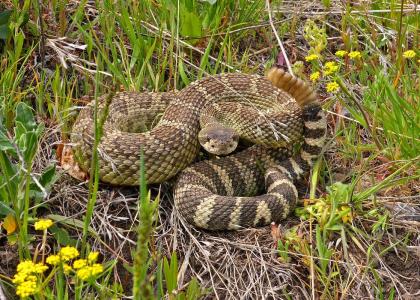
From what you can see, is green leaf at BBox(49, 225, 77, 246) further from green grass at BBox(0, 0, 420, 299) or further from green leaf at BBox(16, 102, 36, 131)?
green leaf at BBox(16, 102, 36, 131)

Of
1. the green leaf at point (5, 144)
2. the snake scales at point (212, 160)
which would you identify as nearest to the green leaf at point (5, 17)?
the snake scales at point (212, 160)

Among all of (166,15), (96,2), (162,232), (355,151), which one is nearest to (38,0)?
(96,2)

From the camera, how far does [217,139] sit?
15.8 feet

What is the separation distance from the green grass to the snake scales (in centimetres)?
13

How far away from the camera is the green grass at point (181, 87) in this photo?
4.09 meters

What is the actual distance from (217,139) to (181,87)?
0.94 meters

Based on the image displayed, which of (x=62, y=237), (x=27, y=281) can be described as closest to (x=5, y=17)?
(x=62, y=237)

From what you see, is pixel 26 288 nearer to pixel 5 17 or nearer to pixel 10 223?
pixel 10 223

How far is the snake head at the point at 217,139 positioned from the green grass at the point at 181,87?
478mm

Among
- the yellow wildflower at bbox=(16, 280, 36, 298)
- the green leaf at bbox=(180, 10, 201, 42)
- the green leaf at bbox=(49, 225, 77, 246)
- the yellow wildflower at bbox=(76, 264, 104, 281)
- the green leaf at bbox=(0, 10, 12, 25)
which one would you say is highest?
the green leaf at bbox=(0, 10, 12, 25)

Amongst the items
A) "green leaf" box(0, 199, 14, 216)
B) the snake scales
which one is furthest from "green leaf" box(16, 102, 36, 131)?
"green leaf" box(0, 199, 14, 216)

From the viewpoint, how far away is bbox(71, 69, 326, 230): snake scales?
4469 mm

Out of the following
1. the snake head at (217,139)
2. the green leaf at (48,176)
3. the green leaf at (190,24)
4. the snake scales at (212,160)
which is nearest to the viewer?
the green leaf at (48,176)

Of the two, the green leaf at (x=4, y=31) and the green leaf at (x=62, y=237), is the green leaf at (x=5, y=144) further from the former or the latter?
the green leaf at (x=4, y=31)
